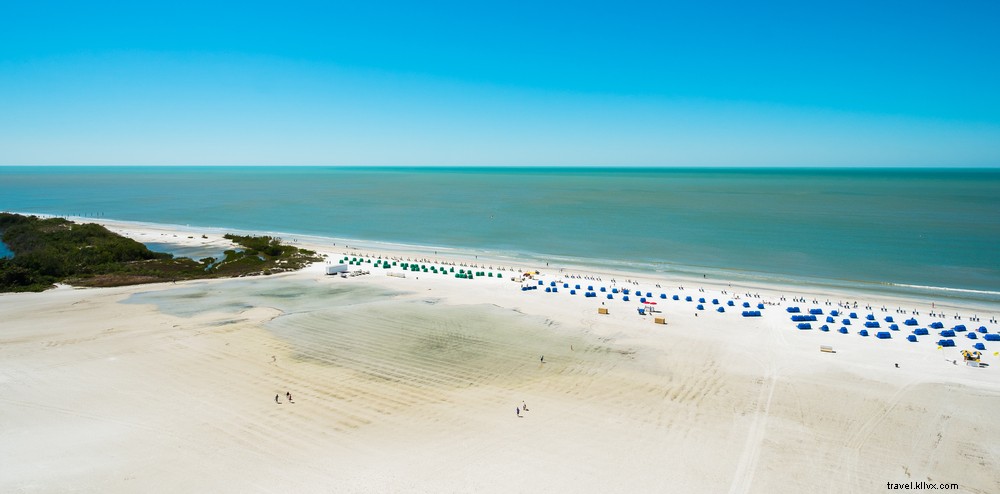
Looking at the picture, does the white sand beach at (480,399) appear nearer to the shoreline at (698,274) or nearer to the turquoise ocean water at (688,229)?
the shoreline at (698,274)

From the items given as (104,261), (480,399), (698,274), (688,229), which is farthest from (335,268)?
(688,229)

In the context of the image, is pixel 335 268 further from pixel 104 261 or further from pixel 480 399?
pixel 480 399

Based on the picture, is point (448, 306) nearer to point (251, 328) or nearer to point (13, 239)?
point (251, 328)

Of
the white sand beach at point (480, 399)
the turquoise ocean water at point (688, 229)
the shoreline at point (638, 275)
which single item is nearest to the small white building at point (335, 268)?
the white sand beach at point (480, 399)

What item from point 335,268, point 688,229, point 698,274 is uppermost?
point 688,229

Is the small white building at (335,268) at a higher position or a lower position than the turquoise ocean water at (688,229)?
lower

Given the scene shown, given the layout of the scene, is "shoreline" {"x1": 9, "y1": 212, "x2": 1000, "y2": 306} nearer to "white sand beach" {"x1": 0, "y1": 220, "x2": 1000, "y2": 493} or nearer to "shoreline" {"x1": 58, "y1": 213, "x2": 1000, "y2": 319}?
"shoreline" {"x1": 58, "y1": 213, "x2": 1000, "y2": 319}

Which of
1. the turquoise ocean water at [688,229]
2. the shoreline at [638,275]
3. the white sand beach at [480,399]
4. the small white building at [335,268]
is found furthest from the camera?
the turquoise ocean water at [688,229]
